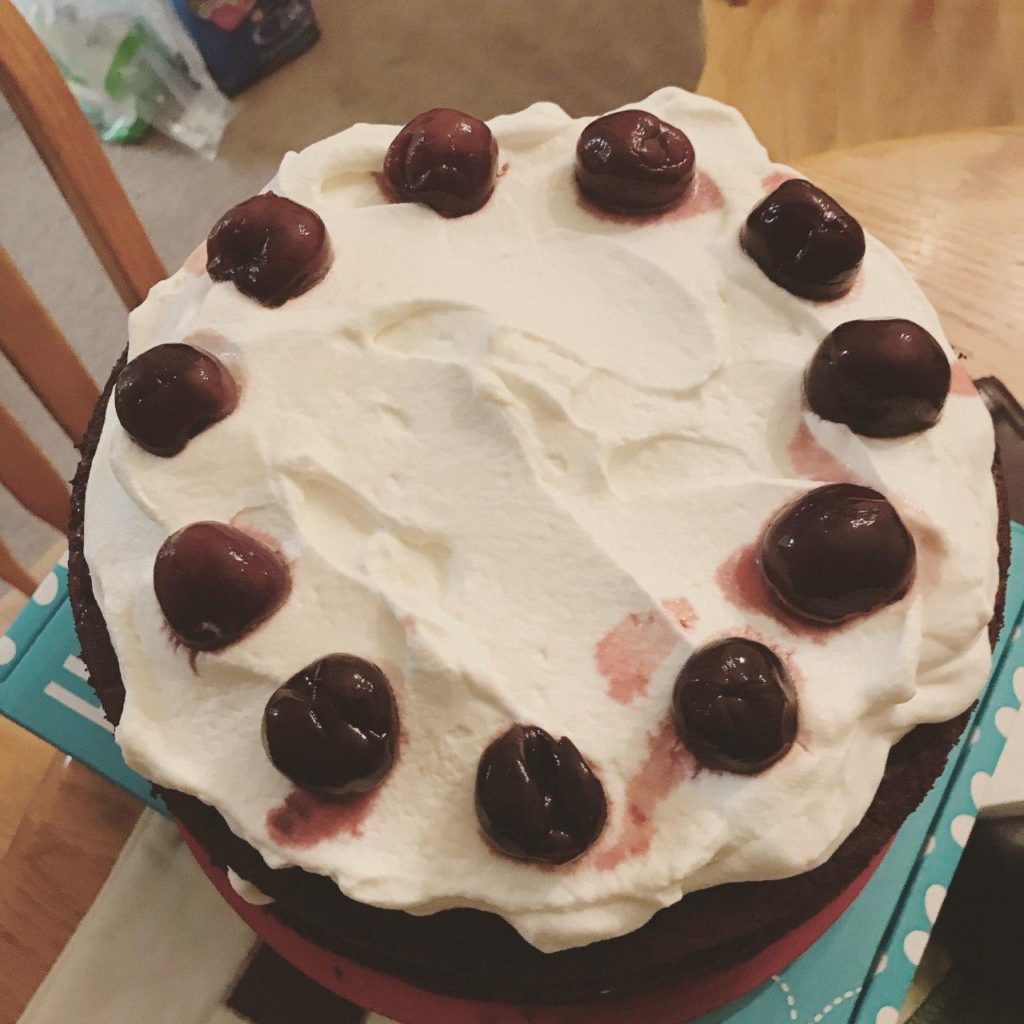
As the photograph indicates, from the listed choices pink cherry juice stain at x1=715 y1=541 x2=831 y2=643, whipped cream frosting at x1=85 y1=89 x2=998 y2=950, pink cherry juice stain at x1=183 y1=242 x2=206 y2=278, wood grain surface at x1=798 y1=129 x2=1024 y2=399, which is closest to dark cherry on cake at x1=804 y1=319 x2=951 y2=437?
whipped cream frosting at x1=85 y1=89 x2=998 y2=950

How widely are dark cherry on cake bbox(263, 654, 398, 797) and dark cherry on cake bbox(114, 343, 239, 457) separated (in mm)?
304

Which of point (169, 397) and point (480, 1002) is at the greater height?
point (169, 397)

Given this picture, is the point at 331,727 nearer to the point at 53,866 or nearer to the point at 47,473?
the point at 53,866

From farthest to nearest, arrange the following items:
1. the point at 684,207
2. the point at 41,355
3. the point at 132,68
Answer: the point at 132,68, the point at 41,355, the point at 684,207

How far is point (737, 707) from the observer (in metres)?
0.91

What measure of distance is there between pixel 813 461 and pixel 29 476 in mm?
1260

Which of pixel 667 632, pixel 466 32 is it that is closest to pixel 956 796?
pixel 667 632

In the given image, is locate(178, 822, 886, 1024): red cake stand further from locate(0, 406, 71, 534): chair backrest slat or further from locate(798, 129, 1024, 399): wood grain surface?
locate(798, 129, 1024, 399): wood grain surface

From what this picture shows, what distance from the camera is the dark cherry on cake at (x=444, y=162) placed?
1.21m

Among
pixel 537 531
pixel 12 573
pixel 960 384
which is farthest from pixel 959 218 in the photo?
pixel 12 573

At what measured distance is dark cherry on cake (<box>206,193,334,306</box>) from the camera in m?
1.16

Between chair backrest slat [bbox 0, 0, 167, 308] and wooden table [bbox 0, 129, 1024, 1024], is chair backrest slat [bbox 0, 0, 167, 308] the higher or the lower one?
the higher one

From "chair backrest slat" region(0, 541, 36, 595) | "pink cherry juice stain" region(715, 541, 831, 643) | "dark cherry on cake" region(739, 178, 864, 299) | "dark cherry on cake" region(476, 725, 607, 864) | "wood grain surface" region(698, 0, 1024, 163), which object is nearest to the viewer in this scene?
"dark cherry on cake" region(476, 725, 607, 864)

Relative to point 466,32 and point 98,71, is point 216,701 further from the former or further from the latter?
point 466,32
